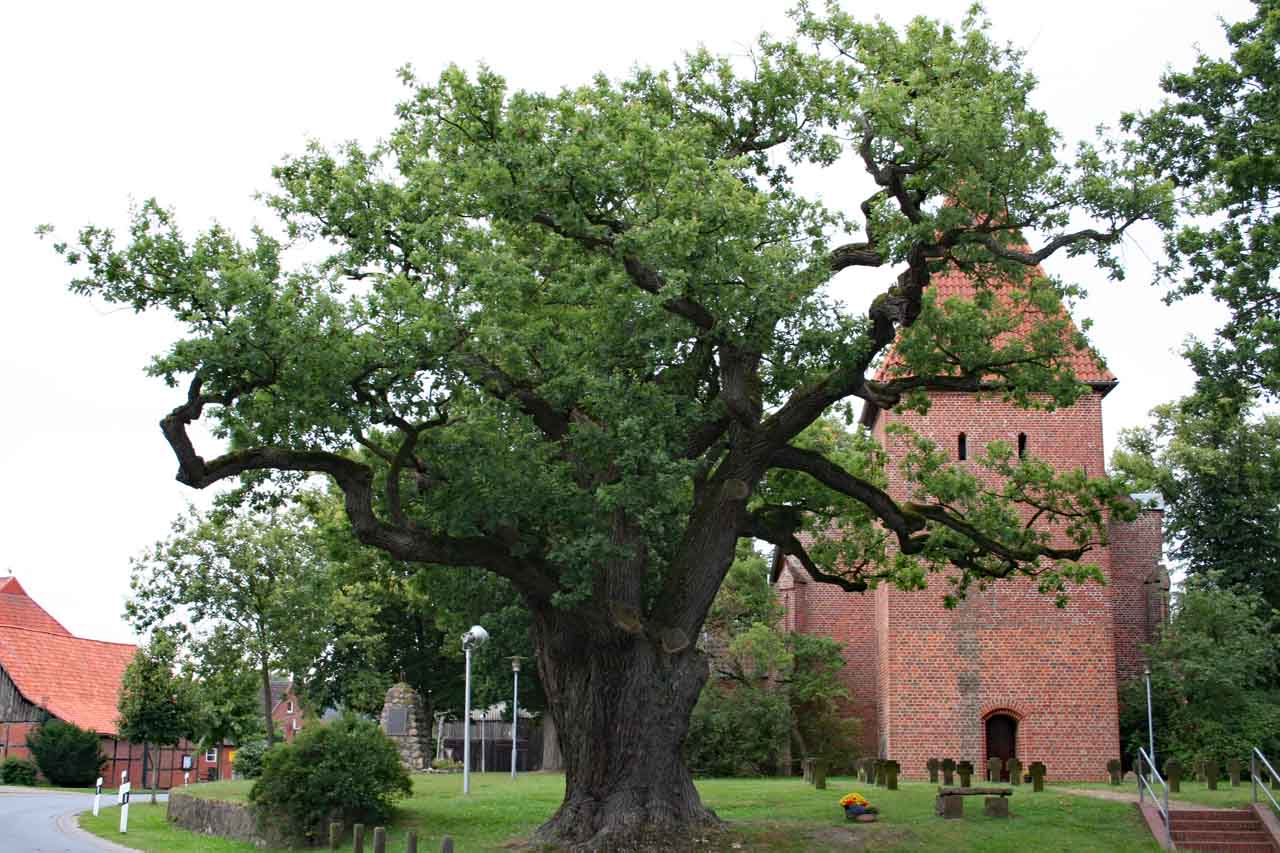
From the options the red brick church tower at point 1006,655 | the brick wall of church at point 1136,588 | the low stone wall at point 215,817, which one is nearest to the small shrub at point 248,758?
the low stone wall at point 215,817

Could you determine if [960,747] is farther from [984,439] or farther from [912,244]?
[912,244]

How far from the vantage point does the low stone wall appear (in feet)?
74.6

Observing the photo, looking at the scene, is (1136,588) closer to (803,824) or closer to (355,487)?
(803,824)

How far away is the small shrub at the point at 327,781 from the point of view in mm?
21500

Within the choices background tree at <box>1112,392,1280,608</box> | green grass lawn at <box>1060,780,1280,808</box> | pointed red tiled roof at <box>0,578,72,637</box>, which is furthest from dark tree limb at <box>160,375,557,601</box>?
pointed red tiled roof at <box>0,578,72,637</box>

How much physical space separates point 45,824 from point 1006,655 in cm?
2317

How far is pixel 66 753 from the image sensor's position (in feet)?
154

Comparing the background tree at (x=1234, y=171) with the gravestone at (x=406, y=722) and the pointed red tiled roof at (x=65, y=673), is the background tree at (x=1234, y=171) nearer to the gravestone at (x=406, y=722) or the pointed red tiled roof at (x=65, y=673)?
the gravestone at (x=406, y=722)

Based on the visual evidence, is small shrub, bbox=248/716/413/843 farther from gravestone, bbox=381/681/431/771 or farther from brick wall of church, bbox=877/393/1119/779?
gravestone, bbox=381/681/431/771

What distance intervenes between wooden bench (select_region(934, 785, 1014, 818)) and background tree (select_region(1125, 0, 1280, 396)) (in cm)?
770

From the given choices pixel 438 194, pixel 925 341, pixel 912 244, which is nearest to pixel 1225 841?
pixel 925 341

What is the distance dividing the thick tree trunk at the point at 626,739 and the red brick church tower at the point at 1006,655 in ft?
49.8

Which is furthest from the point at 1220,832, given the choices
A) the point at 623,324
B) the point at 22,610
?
the point at 22,610

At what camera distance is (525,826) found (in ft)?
69.0
